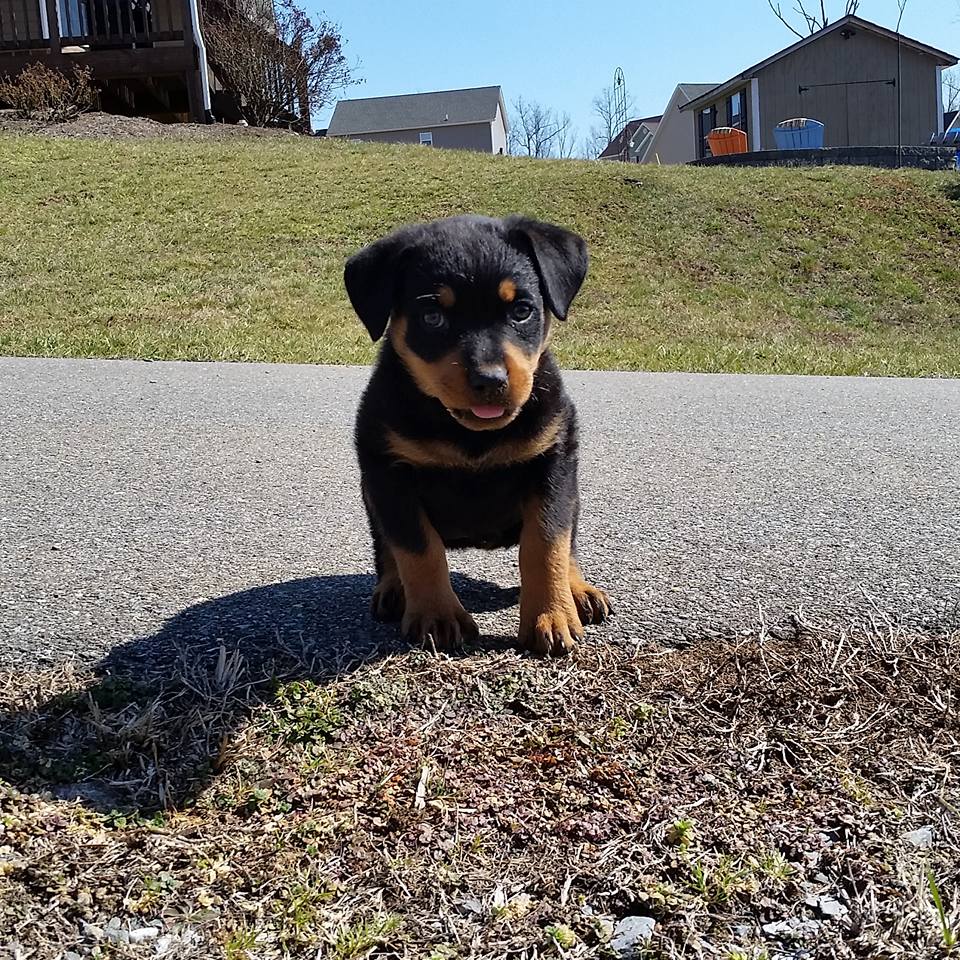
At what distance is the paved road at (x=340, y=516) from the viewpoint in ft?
9.35

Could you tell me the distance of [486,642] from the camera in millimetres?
2693

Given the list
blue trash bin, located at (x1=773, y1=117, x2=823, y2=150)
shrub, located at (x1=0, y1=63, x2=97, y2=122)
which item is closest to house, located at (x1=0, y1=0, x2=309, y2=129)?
shrub, located at (x1=0, y1=63, x2=97, y2=122)

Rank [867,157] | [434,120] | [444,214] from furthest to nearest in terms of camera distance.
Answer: [434,120]
[867,157]
[444,214]

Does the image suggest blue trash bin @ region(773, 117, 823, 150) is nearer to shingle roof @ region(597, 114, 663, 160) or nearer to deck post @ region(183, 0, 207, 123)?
deck post @ region(183, 0, 207, 123)

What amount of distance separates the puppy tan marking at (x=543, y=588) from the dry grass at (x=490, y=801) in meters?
0.07

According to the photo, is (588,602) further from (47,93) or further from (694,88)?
(694,88)

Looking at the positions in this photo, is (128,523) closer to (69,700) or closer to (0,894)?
(69,700)

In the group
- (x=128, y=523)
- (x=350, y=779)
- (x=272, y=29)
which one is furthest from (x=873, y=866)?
(x=272, y=29)

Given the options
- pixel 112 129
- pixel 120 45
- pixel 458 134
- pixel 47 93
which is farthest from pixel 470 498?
pixel 458 134

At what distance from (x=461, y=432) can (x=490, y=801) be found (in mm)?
990

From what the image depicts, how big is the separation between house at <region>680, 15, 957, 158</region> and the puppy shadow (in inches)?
1352

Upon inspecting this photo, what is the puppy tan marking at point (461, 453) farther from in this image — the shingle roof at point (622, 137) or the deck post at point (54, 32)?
the shingle roof at point (622, 137)

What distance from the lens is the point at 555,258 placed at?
2781 millimetres

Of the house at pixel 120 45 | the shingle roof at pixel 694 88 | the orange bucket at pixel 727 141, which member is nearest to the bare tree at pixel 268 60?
A: the house at pixel 120 45
